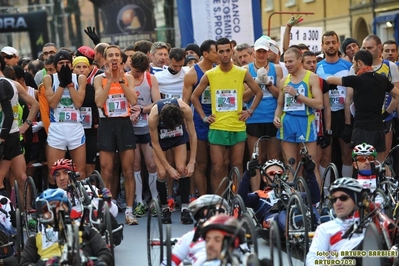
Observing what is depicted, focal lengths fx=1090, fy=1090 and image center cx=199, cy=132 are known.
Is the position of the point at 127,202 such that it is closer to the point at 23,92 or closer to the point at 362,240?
the point at 23,92

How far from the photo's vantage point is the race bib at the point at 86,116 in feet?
43.7

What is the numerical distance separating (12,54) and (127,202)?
117 inches

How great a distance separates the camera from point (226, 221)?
7297mm

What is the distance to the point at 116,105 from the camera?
505 inches

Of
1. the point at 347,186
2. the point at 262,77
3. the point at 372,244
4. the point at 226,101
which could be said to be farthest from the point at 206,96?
the point at 372,244

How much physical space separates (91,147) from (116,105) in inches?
32.3

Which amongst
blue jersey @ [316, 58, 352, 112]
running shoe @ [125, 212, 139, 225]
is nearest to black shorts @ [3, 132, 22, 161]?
running shoe @ [125, 212, 139, 225]

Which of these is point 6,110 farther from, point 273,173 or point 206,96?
point 273,173

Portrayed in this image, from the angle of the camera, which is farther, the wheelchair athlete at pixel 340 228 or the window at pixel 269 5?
the window at pixel 269 5

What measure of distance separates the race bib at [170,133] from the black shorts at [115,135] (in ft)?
1.75

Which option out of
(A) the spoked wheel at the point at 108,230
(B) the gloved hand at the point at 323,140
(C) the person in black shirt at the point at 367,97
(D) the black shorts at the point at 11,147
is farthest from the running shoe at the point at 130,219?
(A) the spoked wheel at the point at 108,230

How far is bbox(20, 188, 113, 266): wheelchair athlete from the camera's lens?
27.9 feet

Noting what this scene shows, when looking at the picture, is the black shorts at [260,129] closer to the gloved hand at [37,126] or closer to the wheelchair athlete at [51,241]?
the gloved hand at [37,126]

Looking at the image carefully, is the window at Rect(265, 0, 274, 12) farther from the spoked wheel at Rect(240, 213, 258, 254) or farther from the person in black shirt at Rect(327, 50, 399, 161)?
the spoked wheel at Rect(240, 213, 258, 254)
